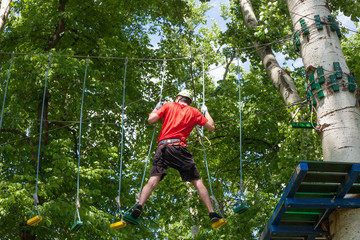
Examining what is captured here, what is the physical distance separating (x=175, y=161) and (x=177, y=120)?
472 millimetres

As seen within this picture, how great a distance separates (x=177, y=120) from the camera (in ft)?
16.8

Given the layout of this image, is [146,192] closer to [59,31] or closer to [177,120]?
[177,120]

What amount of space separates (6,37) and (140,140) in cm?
425

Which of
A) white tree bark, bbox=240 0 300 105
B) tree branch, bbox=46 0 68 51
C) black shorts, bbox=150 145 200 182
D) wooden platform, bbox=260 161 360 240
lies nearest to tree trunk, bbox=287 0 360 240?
wooden platform, bbox=260 161 360 240

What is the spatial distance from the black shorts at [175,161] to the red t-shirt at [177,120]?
0.16 metres

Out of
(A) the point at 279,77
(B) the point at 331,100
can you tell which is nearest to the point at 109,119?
(A) the point at 279,77

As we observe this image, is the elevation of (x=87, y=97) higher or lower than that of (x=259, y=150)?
higher

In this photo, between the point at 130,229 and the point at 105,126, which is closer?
the point at 130,229

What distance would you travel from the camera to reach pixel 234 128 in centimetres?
1332

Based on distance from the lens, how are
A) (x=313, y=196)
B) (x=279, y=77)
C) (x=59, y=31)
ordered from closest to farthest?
(x=313, y=196) → (x=279, y=77) → (x=59, y=31)

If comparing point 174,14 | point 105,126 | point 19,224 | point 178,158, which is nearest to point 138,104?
point 105,126

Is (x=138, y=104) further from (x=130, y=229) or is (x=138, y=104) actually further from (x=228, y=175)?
(x=228, y=175)

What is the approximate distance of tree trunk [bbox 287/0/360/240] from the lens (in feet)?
13.4

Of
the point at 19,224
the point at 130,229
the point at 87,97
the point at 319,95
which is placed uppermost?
the point at 87,97
